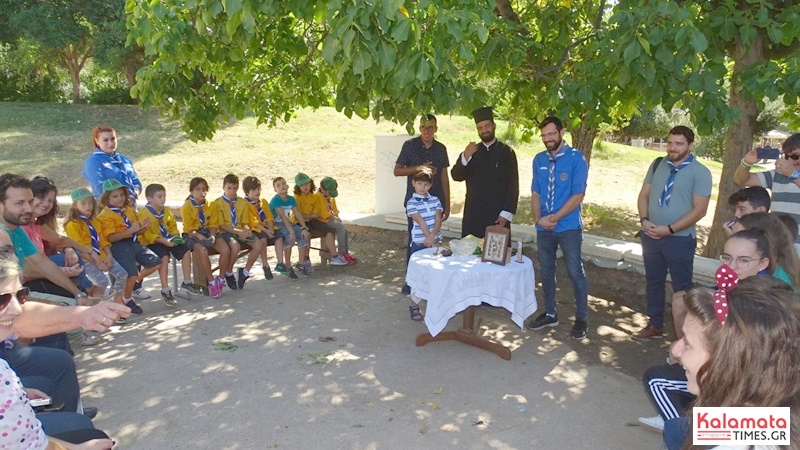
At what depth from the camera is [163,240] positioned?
6.75 meters

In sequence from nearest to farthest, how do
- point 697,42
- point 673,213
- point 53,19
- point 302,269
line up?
1. point 697,42
2. point 673,213
3. point 302,269
4. point 53,19

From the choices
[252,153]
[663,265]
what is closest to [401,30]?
[663,265]

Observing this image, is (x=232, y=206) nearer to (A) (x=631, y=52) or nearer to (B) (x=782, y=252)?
(A) (x=631, y=52)

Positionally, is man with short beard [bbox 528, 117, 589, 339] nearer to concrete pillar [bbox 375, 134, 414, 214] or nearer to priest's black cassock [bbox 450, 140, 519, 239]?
priest's black cassock [bbox 450, 140, 519, 239]

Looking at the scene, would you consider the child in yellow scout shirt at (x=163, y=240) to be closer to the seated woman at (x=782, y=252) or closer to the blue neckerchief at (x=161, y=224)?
the blue neckerchief at (x=161, y=224)

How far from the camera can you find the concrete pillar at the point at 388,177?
10406mm

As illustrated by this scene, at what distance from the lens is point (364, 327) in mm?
6043

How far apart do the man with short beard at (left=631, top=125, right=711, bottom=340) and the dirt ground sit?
332mm

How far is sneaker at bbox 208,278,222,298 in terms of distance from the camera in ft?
22.7

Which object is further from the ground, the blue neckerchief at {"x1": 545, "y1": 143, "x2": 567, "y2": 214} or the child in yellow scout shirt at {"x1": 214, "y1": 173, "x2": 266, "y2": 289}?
the blue neckerchief at {"x1": 545, "y1": 143, "x2": 567, "y2": 214}

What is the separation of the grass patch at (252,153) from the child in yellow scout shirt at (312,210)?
14.0 ft

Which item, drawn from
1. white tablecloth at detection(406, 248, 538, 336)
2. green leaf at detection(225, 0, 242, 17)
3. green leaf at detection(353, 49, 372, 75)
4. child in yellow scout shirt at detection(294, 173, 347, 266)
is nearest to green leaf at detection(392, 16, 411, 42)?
green leaf at detection(353, 49, 372, 75)

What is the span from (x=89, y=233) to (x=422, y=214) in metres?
3.28

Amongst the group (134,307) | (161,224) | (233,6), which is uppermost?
(233,6)
